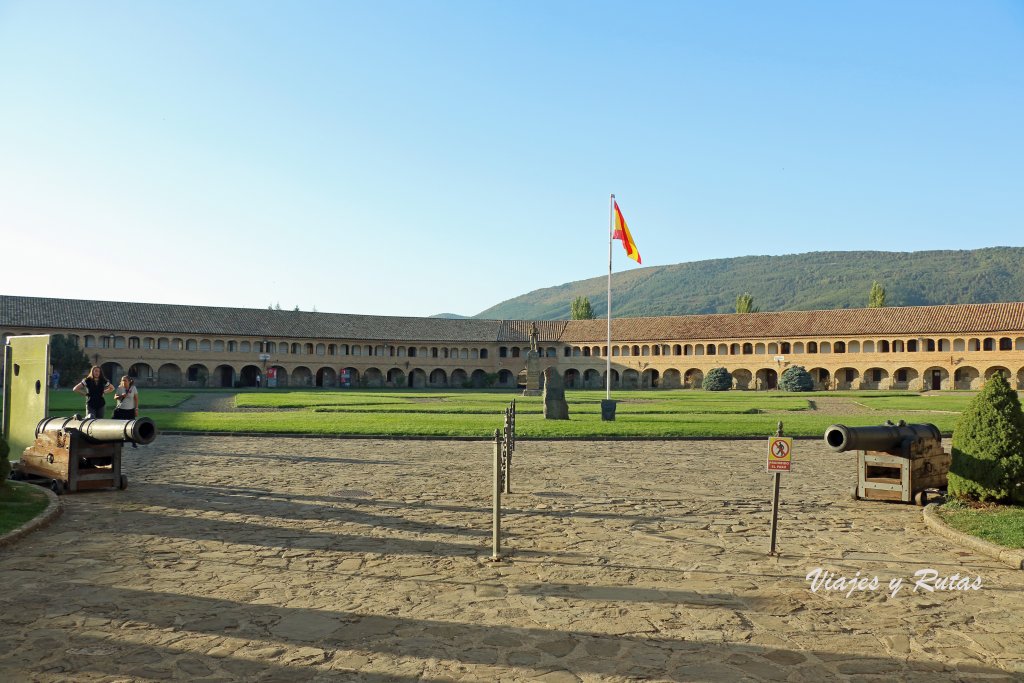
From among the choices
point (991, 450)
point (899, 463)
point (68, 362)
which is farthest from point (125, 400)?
point (68, 362)

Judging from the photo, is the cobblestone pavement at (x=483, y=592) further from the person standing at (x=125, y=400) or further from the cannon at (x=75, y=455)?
the person standing at (x=125, y=400)

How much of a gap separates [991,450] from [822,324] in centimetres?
5708

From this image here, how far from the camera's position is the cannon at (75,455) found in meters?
9.53

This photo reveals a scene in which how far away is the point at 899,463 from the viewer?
382 inches

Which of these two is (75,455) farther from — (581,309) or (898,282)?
(898,282)

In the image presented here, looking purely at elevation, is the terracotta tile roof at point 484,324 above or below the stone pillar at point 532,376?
above

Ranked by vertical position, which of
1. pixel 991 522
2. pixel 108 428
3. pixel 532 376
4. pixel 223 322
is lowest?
pixel 991 522

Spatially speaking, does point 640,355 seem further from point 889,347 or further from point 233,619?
point 233,619

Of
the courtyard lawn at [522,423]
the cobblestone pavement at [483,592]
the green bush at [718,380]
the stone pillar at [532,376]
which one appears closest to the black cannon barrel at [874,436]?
the cobblestone pavement at [483,592]

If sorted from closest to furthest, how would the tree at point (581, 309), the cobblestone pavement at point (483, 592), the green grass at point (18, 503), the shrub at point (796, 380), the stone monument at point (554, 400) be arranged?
the cobblestone pavement at point (483, 592) < the green grass at point (18, 503) < the stone monument at point (554, 400) < the shrub at point (796, 380) < the tree at point (581, 309)

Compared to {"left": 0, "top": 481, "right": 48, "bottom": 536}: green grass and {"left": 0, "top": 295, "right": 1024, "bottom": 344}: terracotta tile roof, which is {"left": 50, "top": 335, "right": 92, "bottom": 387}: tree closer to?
{"left": 0, "top": 295, "right": 1024, "bottom": 344}: terracotta tile roof

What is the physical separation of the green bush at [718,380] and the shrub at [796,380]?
4.17 meters

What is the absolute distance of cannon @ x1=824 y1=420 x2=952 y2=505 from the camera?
9475mm

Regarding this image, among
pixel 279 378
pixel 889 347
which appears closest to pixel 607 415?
pixel 889 347
